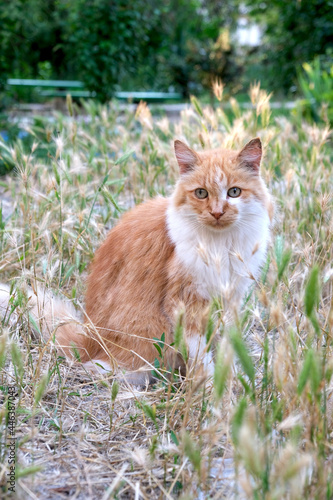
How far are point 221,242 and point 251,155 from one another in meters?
0.42

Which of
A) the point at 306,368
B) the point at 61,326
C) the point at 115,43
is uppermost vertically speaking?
the point at 115,43

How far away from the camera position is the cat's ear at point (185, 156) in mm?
2258

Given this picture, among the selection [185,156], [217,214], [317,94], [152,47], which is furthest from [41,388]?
[152,47]

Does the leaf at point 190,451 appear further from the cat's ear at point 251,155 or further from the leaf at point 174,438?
the cat's ear at point 251,155

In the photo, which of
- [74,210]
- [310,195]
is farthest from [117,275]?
[310,195]

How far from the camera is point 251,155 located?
7.25ft

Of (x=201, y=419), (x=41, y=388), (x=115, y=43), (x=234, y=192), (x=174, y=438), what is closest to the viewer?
(x=41, y=388)

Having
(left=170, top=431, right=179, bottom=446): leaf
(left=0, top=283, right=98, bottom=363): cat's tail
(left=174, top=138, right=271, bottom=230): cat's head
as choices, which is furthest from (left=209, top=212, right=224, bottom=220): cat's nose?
(left=170, top=431, right=179, bottom=446): leaf

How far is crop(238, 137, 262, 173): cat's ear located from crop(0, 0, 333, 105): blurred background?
3761 millimetres

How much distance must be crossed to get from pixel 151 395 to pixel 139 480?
1.79 feet

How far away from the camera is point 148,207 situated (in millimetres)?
2537

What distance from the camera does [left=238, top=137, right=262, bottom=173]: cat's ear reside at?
2182 millimetres

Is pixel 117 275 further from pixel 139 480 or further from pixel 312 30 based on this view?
pixel 312 30

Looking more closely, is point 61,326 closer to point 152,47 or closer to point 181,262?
point 181,262
